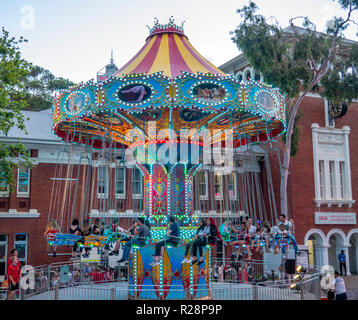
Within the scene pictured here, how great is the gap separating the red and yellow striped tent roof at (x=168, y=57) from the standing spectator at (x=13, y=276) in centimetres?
645

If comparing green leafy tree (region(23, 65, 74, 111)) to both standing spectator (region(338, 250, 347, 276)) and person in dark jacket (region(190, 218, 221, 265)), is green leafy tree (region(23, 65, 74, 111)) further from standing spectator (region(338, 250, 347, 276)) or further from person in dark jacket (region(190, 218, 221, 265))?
person in dark jacket (region(190, 218, 221, 265))

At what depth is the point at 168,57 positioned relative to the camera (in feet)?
48.5

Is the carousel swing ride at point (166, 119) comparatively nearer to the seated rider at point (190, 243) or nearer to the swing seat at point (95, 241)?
the swing seat at point (95, 241)

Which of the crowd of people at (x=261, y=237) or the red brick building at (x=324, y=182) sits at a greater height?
the red brick building at (x=324, y=182)

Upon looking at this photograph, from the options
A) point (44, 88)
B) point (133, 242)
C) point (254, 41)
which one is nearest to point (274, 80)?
point (254, 41)

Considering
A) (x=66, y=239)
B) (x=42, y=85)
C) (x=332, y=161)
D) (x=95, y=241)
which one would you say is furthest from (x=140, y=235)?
(x=42, y=85)

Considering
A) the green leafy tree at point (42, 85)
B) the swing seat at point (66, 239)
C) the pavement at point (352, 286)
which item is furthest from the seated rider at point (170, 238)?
the green leafy tree at point (42, 85)

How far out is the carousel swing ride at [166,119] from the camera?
12.9 meters

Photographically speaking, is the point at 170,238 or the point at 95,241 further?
the point at 95,241

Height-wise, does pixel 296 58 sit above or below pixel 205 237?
above

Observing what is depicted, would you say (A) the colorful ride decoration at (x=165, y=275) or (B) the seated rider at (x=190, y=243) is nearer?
(B) the seated rider at (x=190, y=243)

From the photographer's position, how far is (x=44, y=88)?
45.4 metres

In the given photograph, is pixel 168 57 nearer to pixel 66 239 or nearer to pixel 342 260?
pixel 66 239

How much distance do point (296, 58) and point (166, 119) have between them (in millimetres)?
12897
